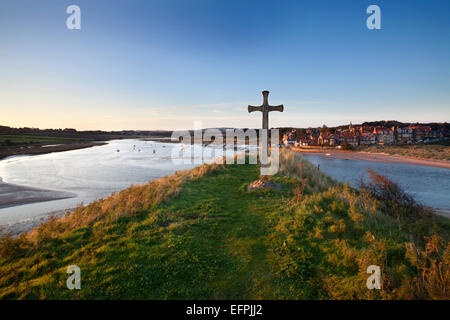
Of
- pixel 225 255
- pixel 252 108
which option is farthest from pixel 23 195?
pixel 252 108

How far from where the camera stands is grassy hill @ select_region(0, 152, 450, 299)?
328 centimetres

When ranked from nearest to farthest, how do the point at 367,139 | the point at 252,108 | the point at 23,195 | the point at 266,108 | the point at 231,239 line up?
1. the point at 231,239
2. the point at 266,108
3. the point at 252,108
4. the point at 23,195
5. the point at 367,139

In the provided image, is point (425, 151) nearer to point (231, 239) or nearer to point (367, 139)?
point (367, 139)

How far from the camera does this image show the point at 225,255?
14.4 feet

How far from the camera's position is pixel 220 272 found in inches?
150

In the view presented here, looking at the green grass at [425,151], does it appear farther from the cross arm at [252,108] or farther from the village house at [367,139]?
the cross arm at [252,108]

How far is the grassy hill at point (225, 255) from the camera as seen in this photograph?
10.8 feet

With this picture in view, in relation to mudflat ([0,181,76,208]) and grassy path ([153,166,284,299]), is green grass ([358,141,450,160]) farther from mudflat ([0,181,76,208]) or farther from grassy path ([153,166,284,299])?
mudflat ([0,181,76,208])

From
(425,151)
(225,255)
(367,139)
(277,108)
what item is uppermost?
(367,139)

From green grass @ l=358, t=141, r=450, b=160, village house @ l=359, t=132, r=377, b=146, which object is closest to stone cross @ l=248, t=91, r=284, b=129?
green grass @ l=358, t=141, r=450, b=160

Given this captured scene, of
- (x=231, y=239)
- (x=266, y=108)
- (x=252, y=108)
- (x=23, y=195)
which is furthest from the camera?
(x=23, y=195)

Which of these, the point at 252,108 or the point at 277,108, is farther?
the point at 252,108
